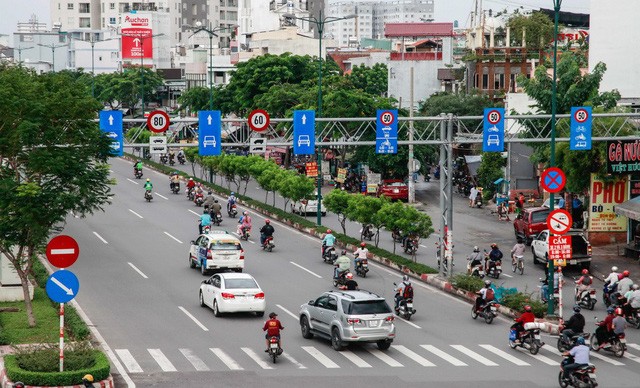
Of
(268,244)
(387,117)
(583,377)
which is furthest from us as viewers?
(268,244)

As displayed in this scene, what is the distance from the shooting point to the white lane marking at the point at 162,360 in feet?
96.9

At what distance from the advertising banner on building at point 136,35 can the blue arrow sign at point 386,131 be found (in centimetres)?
12590

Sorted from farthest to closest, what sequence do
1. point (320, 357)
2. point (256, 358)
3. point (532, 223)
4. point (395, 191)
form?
point (395, 191) < point (532, 223) < point (320, 357) < point (256, 358)

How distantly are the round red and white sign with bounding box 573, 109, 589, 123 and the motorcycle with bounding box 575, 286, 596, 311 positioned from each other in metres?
6.80

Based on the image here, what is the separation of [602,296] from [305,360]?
572 inches

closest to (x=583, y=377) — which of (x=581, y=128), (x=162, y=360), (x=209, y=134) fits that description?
Answer: (x=162, y=360)

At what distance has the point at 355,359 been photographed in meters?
31.3

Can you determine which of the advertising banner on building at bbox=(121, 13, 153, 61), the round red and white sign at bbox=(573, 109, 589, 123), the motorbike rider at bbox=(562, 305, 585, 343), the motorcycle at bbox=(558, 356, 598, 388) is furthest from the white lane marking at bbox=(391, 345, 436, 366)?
the advertising banner on building at bbox=(121, 13, 153, 61)

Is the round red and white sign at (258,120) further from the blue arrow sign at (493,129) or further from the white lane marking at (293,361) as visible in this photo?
the white lane marking at (293,361)

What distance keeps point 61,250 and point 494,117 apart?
2084 cm

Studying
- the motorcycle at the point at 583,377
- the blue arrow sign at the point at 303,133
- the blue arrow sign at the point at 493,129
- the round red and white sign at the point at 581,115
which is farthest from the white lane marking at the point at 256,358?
the round red and white sign at the point at 581,115

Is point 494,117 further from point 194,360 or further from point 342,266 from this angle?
point 194,360

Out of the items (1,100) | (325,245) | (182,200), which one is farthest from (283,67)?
(1,100)

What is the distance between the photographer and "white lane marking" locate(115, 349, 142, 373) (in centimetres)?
2952
